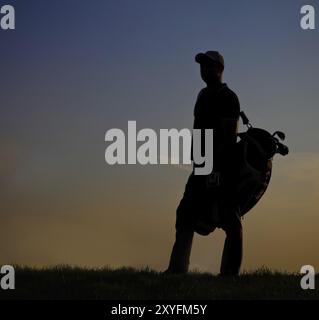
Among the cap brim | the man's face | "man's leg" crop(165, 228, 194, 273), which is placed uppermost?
the cap brim

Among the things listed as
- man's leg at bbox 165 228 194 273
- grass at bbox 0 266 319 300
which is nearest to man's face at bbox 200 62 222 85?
man's leg at bbox 165 228 194 273

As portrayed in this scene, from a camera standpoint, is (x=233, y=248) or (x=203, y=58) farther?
(x=203, y=58)

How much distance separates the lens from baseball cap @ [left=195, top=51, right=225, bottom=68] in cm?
1193

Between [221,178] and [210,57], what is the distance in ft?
6.15

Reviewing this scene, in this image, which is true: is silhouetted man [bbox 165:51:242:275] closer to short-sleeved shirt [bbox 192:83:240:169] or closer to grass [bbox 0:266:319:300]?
short-sleeved shirt [bbox 192:83:240:169]

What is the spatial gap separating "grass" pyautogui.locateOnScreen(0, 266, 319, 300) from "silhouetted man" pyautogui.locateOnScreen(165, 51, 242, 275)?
14.8 inches

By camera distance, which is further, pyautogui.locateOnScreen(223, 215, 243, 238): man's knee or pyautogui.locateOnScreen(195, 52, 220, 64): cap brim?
pyautogui.locateOnScreen(195, 52, 220, 64): cap brim

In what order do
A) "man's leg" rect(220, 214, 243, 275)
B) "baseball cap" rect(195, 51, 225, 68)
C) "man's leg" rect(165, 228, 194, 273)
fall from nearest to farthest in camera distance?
"man's leg" rect(220, 214, 243, 275) < "baseball cap" rect(195, 51, 225, 68) < "man's leg" rect(165, 228, 194, 273)

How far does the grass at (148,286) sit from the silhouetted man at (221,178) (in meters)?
0.38

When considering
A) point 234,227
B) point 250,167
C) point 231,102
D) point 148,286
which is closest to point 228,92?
point 231,102

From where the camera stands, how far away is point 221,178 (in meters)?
11.7

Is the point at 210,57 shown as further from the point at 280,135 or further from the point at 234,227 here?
the point at 234,227

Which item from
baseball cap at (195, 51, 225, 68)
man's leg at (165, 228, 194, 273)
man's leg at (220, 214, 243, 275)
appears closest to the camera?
man's leg at (220, 214, 243, 275)
